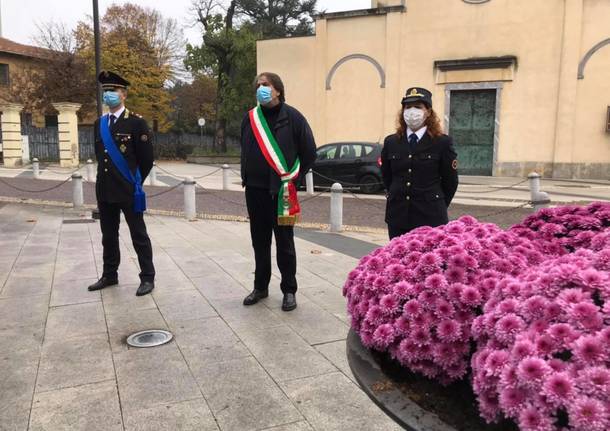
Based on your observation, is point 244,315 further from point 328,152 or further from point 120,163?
point 328,152

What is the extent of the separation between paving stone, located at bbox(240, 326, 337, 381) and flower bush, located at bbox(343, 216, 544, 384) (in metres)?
1.08

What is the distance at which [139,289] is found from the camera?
476 cm

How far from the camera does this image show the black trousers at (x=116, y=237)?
4.78 meters

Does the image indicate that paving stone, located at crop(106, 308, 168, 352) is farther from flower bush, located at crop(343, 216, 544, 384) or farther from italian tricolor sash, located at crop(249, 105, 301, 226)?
flower bush, located at crop(343, 216, 544, 384)

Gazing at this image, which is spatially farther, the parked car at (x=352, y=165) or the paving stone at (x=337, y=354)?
the parked car at (x=352, y=165)

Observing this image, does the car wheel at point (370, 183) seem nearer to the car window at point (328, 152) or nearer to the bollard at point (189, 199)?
the car window at point (328, 152)

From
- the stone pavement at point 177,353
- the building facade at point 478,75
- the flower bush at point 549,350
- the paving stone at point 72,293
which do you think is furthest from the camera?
the building facade at point 478,75

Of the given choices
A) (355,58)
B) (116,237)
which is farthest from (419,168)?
(355,58)

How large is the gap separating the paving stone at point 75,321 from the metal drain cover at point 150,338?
0.95ft

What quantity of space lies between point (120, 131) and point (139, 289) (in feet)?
4.63

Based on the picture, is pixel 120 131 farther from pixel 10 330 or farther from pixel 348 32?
pixel 348 32

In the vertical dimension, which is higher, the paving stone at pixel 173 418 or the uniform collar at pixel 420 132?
the uniform collar at pixel 420 132

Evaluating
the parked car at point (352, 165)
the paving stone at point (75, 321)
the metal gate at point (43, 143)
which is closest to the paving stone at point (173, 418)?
the paving stone at point (75, 321)

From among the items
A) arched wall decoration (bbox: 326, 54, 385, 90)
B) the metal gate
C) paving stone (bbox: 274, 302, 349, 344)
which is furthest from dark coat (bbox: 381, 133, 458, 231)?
the metal gate
